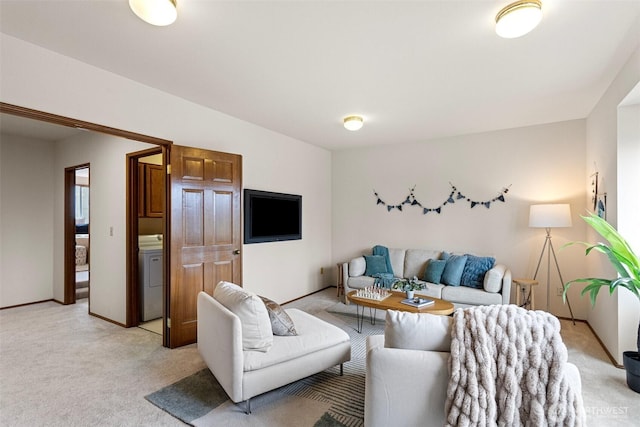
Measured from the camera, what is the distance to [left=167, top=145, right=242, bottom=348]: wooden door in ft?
10.5

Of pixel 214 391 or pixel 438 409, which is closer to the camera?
pixel 438 409

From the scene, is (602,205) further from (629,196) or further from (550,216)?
(550,216)

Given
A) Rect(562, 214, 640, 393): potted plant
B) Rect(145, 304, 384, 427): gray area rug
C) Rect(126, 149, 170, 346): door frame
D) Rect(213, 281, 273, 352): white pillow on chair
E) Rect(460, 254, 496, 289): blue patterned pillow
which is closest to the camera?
Rect(145, 304, 384, 427): gray area rug

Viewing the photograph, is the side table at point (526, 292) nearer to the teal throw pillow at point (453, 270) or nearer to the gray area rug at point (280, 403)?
the teal throw pillow at point (453, 270)

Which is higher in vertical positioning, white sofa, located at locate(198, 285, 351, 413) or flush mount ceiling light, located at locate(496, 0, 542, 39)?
flush mount ceiling light, located at locate(496, 0, 542, 39)

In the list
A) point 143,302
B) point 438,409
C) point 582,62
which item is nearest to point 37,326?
point 143,302

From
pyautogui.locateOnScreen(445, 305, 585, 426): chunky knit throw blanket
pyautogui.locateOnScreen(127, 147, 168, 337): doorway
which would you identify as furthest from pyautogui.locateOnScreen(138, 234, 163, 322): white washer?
pyautogui.locateOnScreen(445, 305, 585, 426): chunky knit throw blanket

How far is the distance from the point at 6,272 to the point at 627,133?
772cm

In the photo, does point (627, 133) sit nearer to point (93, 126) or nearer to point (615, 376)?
point (615, 376)

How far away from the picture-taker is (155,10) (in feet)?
5.80

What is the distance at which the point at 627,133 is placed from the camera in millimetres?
2764

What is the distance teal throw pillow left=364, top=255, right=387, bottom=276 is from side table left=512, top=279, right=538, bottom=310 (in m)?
1.71

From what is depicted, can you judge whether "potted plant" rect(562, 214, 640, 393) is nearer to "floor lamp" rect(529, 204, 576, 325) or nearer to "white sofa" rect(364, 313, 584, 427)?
"white sofa" rect(364, 313, 584, 427)

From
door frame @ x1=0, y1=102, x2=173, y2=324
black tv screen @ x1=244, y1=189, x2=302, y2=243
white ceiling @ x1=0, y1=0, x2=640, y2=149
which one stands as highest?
white ceiling @ x1=0, y1=0, x2=640, y2=149
